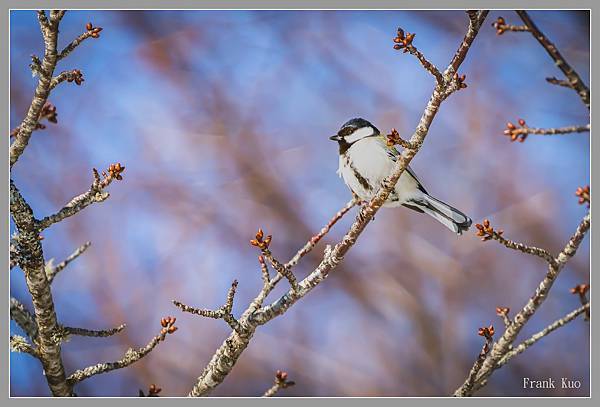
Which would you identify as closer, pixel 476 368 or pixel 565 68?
pixel 565 68

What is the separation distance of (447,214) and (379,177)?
0.20 meters

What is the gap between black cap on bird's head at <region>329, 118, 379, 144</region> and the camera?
1605mm

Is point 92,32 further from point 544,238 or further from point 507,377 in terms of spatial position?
point 544,238

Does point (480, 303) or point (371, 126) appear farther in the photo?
point (480, 303)

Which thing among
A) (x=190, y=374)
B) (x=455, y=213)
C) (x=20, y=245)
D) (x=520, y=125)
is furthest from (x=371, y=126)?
(x=190, y=374)

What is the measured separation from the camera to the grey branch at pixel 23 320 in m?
1.16

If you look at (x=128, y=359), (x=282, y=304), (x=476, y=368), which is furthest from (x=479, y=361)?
(x=128, y=359)

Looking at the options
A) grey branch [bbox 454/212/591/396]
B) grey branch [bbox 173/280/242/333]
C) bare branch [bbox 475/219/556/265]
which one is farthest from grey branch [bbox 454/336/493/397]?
grey branch [bbox 173/280/242/333]

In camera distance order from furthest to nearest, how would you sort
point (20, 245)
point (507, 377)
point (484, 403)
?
point (507, 377), point (484, 403), point (20, 245)

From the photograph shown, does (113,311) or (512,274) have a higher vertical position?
(512,274)

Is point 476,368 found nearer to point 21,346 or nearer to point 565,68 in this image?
point 565,68

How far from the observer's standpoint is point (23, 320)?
3.83 ft

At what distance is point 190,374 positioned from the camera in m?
2.11

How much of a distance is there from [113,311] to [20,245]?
48.2 inches
